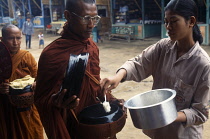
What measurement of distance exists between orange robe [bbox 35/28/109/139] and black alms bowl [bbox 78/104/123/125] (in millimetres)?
139

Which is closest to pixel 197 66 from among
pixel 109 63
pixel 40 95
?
pixel 40 95

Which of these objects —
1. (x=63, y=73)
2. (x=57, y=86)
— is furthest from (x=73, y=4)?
(x=57, y=86)

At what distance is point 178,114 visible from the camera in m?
1.47

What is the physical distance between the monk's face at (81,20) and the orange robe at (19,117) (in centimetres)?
114

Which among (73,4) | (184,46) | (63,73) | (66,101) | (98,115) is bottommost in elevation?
(98,115)

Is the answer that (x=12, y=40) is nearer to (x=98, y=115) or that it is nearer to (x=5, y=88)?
(x=5, y=88)

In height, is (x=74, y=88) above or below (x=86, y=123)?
above

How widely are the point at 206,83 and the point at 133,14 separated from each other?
1320cm

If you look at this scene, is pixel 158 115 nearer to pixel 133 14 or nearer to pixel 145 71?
pixel 145 71

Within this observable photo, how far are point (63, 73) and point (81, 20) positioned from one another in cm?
44

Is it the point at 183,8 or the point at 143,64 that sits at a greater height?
the point at 183,8

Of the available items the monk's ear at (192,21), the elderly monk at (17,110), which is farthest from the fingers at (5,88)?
the monk's ear at (192,21)

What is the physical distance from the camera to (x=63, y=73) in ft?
5.86

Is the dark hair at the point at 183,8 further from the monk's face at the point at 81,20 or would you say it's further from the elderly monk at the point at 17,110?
the elderly monk at the point at 17,110
